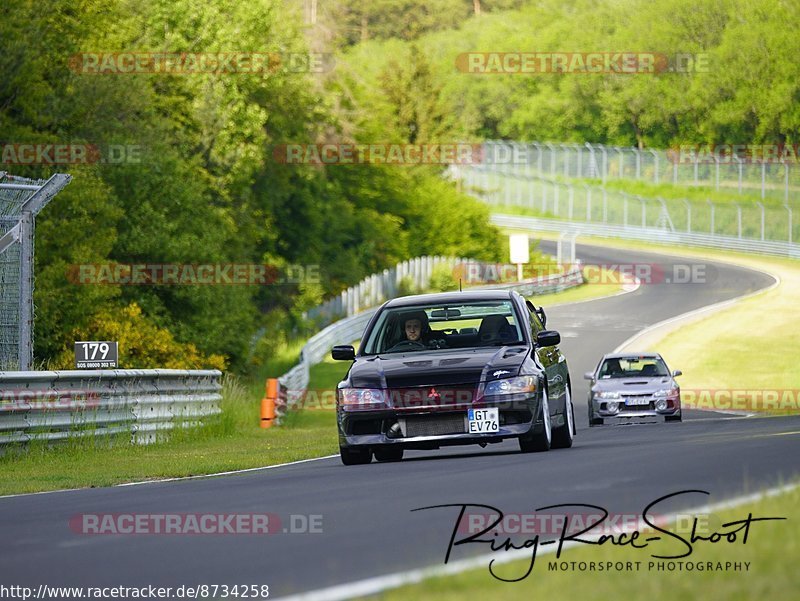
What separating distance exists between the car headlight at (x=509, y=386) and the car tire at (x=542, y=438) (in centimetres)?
38

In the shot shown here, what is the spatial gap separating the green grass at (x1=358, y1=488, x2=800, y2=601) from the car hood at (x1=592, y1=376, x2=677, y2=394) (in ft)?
62.8

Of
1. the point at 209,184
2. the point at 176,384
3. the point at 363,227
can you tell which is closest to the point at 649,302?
the point at 363,227

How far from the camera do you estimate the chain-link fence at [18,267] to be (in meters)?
20.1

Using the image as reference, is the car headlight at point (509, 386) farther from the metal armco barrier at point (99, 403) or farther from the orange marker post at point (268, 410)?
the orange marker post at point (268, 410)

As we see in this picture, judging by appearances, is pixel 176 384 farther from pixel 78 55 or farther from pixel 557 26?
pixel 557 26

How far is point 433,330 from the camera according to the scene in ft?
51.8

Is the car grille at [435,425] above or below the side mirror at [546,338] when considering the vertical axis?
below

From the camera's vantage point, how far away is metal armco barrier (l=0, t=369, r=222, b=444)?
61.5 feet

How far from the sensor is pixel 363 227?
6981cm

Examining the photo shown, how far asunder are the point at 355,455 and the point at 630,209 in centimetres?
8362

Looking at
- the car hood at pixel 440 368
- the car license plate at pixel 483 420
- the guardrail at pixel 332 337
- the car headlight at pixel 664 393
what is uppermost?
the car hood at pixel 440 368

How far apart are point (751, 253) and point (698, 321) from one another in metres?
31.0

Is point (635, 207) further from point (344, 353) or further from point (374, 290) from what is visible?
point (344, 353)

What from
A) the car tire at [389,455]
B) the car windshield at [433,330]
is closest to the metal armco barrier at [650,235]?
the car windshield at [433,330]
